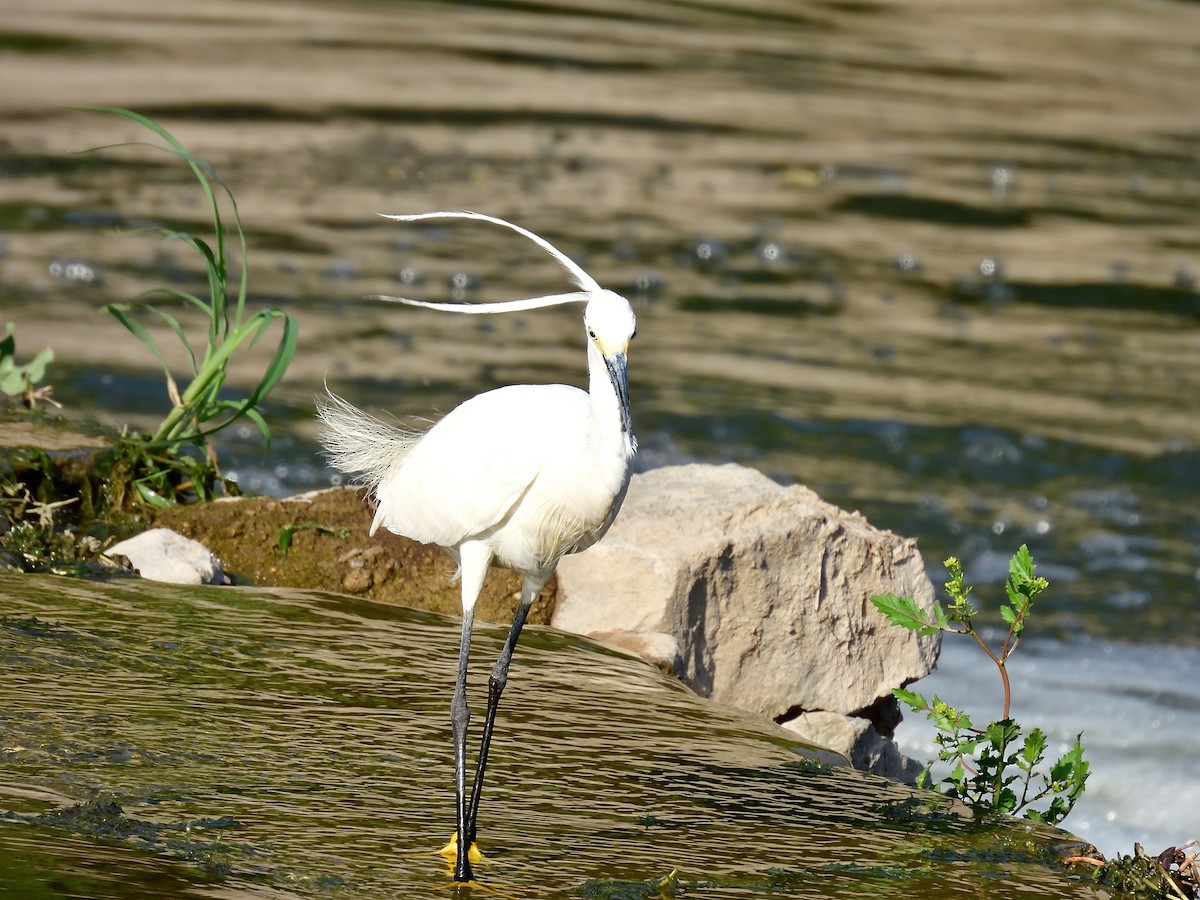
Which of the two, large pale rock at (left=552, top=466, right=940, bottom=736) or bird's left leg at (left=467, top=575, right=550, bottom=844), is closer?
bird's left leg at (left=467, top=575, right=550, bottom=844)

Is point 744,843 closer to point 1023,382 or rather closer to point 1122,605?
point 1122,605

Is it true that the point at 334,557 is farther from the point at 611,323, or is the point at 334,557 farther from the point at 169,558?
the point at 611,323

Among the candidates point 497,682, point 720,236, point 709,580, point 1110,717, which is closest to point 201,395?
point 709,580

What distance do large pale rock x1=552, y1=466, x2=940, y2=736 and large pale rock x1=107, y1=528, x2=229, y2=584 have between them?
45.5 inches

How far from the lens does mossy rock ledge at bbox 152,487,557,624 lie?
5.29 m

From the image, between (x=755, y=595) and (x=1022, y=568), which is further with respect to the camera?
(x=755, y=595)

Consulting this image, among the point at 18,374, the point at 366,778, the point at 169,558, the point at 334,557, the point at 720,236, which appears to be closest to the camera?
the point at 366,778

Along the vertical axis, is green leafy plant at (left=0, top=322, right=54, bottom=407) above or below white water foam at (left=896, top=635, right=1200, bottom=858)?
above

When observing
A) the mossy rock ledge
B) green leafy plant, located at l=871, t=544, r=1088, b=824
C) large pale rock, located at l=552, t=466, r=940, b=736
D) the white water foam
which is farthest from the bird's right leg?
the white water foam

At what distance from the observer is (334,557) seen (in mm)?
5305

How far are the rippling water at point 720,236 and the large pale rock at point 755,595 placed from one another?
2.44 metres

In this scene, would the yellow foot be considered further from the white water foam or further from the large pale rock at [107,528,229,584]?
the white water foam

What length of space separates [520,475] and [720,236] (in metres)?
11.1

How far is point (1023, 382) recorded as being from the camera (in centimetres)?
1192
